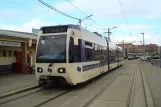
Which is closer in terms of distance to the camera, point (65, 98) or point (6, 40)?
point (65, 98)

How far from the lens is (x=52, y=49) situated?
12016 millimetres

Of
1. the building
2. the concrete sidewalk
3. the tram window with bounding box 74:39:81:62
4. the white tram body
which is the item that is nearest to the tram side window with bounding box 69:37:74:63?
the white tram body

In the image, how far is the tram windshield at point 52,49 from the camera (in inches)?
463

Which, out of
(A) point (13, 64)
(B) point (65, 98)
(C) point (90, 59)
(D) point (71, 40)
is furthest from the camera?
(A) point (13, 64)

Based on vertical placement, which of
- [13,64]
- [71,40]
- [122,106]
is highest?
[71,40]

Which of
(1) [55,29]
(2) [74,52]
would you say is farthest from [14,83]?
(2) [74,52]

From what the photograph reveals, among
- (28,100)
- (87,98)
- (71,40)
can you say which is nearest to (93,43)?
(71,40)

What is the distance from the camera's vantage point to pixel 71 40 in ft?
39.3

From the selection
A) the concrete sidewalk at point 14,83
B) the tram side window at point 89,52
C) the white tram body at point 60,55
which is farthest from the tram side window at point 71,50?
the concrete sidewalk at point 14,83

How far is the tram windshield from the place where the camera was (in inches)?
463

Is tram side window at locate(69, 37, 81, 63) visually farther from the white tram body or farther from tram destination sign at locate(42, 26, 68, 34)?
tram destination sign at locate(42, 26, 68, 34)

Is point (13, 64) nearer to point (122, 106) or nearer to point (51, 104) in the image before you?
point (51, 104)

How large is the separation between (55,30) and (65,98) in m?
3.80

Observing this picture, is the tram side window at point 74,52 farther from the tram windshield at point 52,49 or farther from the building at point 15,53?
the building at point 15,53
